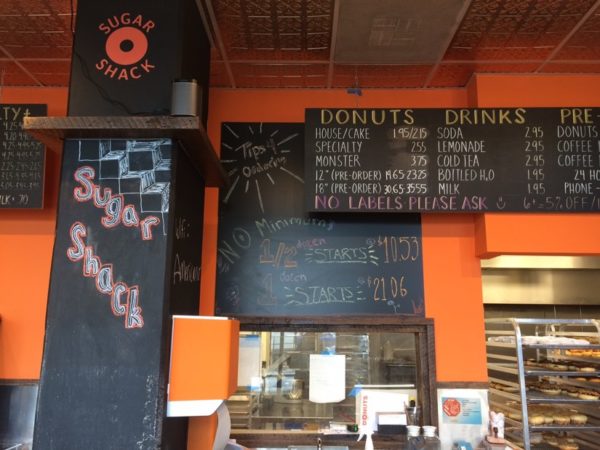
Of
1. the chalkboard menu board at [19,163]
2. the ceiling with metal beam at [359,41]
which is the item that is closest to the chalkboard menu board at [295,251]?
the ceiling with metal beam at [359,41]

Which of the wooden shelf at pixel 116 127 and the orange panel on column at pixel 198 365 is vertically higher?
the wooden shelf at pixel 116 127

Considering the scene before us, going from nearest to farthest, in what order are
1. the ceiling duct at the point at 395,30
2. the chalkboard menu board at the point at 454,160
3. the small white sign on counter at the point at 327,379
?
the ceiling duct at the point at 395,30
the chalkboard menu board at the point at 454,160
the small white sign on counter at the point at 327,379

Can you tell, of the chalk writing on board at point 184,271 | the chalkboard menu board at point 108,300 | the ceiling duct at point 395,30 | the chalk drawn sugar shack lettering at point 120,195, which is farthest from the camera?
the ceiling duct at point 395,30

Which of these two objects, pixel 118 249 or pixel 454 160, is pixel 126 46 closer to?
pixel 118 249

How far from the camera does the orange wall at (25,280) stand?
11.7ft

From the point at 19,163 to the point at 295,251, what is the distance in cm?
210

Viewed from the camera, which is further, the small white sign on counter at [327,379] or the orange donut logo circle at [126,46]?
the small white sign on counter at [327,379]

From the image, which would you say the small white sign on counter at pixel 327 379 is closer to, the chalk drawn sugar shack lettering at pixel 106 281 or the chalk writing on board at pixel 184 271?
the chalk writing on board at pixel 184 271

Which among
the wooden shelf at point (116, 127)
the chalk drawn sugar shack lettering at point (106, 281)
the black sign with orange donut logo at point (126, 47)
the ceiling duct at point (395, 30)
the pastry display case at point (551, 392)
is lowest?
the pastry display case at point (551, 392)

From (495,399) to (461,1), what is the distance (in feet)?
11.7

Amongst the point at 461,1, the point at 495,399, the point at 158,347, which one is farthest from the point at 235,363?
the point at 495,399

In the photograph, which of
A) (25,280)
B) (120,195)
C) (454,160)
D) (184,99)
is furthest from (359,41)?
(25,280)

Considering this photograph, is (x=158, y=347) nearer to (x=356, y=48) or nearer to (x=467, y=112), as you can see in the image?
(x=356, y=48)

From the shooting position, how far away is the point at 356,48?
3.39 metres
